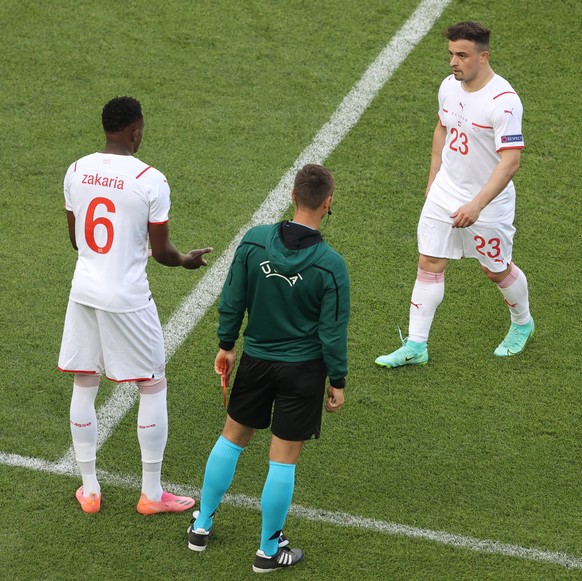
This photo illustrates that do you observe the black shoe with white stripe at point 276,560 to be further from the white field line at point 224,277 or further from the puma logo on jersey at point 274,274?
the puma logo on jersey at point 274,274

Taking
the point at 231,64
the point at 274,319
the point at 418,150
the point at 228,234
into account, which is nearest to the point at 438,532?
the point at 274,319

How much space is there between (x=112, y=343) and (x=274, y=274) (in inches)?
36.7

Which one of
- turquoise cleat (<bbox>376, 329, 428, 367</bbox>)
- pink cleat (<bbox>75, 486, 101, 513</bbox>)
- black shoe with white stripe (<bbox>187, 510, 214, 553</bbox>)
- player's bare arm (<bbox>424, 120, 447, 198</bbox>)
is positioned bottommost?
pink cleat (<bbox>75, 486, 101, 513</bbox>)

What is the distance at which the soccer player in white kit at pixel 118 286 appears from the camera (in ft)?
16.2

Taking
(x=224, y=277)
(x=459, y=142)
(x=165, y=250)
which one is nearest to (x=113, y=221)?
(x=165, y=250)

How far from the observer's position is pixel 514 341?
22.3 feet

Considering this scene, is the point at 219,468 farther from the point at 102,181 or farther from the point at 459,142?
the point at 459,142

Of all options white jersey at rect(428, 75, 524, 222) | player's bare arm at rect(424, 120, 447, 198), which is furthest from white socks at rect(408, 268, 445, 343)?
player's bare arm at rect(424, 120, 447, 198)

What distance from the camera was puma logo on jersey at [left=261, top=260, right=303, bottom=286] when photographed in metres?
4.71

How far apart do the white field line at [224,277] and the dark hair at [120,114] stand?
6.10ft

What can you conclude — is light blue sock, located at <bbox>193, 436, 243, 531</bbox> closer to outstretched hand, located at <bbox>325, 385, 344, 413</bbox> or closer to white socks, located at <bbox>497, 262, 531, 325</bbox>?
outstretched hand, located at <bbox>325, 385, 344, 413</bbox>

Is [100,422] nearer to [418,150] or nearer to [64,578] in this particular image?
[64,578]

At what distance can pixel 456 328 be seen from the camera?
7.02 m

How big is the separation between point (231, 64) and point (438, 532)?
5027 mm
